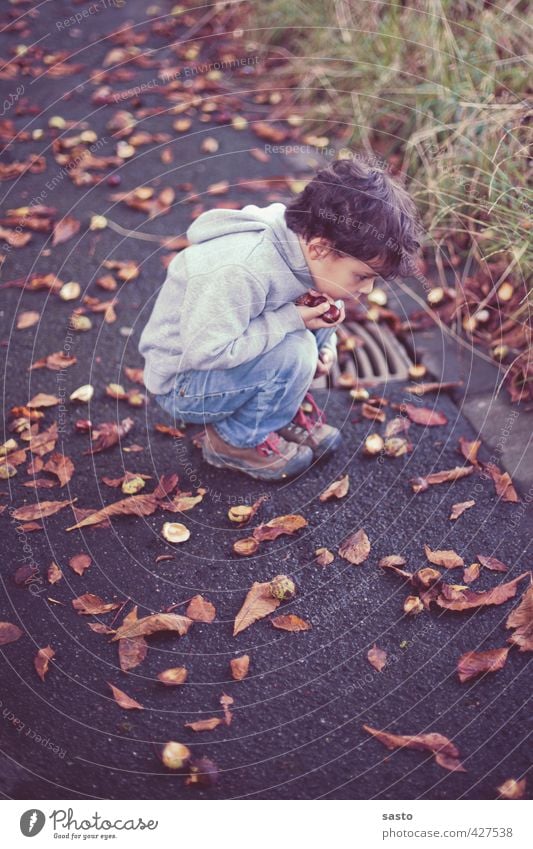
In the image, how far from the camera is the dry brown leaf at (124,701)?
1.77 meters

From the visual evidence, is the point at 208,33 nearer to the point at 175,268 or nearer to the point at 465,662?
the point at 175,268

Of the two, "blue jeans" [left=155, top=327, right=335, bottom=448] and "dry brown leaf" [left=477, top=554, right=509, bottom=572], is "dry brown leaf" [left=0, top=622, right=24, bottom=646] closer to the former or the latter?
"blue jeans" [left=155, top=327, right=335, bottom=448]

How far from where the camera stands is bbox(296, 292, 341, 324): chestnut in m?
2.03

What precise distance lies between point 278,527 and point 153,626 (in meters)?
0.47

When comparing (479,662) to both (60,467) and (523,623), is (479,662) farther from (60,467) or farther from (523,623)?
(60,467)

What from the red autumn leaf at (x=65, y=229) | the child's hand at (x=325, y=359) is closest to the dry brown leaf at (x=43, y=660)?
the child's hand at (x=325, y=359)

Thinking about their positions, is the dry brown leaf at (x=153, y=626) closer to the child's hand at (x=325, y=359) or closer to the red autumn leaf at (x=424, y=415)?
the child's hand at (x=325, y=359)

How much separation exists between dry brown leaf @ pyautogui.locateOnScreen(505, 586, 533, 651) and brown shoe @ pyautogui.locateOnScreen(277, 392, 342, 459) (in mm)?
740

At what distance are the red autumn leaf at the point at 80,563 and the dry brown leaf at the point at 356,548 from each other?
2.32 ft

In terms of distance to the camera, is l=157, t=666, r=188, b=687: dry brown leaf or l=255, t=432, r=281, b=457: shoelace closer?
l=157, t=666, r=188, b=687: dry brown leaf

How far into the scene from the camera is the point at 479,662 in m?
1.86

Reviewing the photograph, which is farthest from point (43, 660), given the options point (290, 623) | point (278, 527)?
point (278, 527)

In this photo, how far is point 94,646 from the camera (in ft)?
6.23

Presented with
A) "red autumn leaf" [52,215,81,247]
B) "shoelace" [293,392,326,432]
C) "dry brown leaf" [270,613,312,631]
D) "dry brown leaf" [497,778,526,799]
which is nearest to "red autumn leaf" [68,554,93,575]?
"dry brown leaf" [270,613,312,631]
